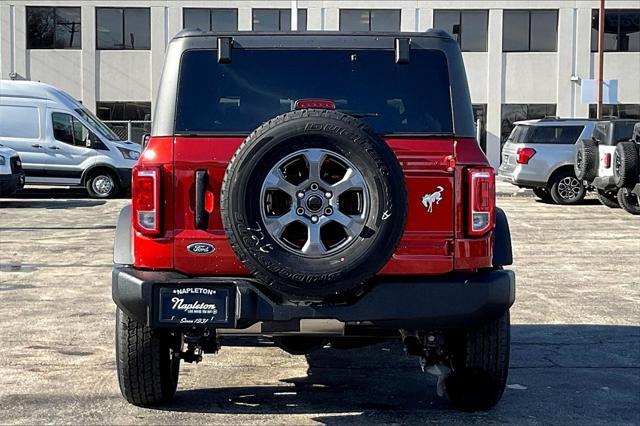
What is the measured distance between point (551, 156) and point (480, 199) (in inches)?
627

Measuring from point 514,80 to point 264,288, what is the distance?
3252 centimetres

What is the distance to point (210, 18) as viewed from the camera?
35906mm

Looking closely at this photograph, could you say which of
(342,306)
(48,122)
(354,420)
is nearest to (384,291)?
(342,306)

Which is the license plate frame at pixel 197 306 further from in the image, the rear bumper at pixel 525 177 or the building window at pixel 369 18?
the building window at pixel 369 18

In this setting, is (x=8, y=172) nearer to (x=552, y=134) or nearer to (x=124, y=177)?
(x=124, y=177)

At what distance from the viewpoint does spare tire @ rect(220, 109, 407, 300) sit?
4527mm

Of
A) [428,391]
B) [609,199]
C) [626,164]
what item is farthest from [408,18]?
[428,391]

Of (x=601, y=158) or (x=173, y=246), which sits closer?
(x=173, y=246)

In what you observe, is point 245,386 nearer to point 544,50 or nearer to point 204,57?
point 204,57

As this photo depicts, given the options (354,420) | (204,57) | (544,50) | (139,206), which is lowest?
(354,420)

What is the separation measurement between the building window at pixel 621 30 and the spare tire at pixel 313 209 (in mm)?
33412

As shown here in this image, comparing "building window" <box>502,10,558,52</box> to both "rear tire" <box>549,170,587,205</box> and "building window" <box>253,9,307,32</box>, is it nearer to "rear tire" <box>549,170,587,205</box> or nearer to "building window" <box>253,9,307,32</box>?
"building window" <box>253,9,307,32</box>

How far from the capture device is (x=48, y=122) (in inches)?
859

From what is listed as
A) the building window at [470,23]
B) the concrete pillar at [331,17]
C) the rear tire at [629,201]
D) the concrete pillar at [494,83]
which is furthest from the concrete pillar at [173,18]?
the rear tire at [629,201]
